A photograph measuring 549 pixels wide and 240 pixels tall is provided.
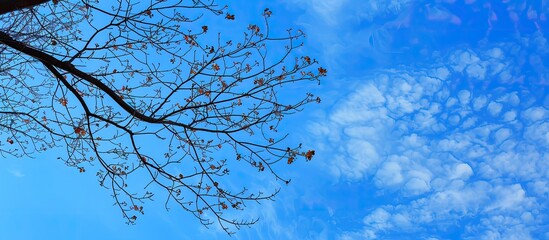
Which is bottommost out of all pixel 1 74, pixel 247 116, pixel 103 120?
pixel 247 116

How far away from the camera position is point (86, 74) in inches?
219

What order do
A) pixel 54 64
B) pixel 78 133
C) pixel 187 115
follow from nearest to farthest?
pixel 54 64 < pixel 187 115 < pixel 78 133

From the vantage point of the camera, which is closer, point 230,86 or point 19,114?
point 230,86

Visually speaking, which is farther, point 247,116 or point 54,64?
point 247,116

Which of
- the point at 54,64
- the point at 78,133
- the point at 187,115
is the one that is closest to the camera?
the point at 54,64

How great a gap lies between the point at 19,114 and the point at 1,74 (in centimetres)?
63

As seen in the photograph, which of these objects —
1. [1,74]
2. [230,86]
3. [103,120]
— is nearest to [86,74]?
[103,120]

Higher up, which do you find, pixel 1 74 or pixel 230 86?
pixel 1 74

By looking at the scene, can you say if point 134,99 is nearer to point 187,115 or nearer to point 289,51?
point 187,115

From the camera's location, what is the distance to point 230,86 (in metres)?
5.76

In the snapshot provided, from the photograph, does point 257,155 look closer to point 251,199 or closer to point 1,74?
point 251,199

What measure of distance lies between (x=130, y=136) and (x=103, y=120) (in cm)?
37

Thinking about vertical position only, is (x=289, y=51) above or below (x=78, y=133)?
below

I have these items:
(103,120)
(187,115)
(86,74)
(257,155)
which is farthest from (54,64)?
(257,155)
